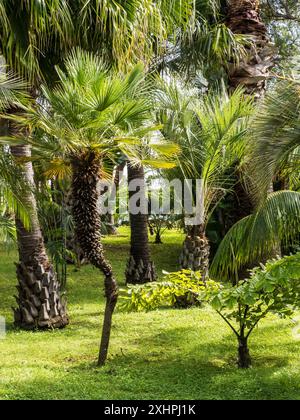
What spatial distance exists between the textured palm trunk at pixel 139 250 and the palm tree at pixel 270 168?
4699 millimetres

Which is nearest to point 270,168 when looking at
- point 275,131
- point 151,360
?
point 275,131

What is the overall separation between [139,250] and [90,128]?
694cm

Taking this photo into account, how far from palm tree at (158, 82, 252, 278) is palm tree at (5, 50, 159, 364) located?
2.97 metres

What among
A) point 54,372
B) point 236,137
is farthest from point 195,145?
point 54,372

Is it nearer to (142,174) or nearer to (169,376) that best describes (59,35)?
(169,376)

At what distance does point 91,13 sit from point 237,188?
153 inches

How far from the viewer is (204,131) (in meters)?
9.92

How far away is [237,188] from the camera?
10352 millimetres

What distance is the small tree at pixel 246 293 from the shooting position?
19.2ft

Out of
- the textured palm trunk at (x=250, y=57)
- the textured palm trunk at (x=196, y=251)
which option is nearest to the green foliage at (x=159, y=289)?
the textured palm trunk at (x=250, y=57)

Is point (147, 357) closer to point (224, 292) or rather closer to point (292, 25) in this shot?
point (224, 292)

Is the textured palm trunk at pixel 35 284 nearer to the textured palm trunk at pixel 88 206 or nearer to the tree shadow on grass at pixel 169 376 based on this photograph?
the tree shadow on grass at pixel 169 376

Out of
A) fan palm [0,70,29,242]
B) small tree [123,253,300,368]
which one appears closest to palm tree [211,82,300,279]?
small tree [123,253,300,368]
